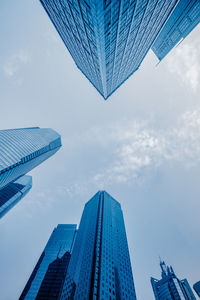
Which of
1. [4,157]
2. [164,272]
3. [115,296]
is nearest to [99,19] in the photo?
[4,157]

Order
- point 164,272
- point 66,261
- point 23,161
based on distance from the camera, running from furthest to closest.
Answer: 1. point 164,272
2. point 66,261
3. point 23,161

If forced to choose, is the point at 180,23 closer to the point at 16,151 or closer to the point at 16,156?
the point at 16,151

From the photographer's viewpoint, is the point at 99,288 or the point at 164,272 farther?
the point at 164,272

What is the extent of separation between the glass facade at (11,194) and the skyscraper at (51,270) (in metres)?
54.8

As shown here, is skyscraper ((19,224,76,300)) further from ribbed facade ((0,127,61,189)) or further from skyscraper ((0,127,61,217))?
ribbed facade ((0,127,61,189))

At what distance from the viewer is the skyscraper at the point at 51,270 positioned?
10438 centimetres

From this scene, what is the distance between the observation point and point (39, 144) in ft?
403

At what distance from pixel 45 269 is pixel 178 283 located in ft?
357

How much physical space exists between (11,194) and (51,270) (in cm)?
7832

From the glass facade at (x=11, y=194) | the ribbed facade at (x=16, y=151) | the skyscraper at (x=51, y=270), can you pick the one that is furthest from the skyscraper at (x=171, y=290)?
the glass facade at (x=11, y=194)

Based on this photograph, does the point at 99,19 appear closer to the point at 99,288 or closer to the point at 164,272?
the point at 99,288

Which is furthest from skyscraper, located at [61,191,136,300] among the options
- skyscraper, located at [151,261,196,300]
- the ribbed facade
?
the ribbed facade

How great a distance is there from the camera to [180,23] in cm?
9288

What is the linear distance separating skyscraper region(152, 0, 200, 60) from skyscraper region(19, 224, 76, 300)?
197129mm
